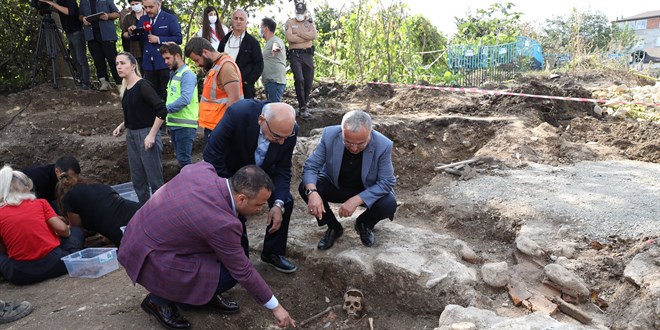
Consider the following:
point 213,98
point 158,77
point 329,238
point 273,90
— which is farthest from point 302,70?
point 329,238

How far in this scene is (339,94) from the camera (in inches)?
360

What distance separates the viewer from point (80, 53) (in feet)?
23.8

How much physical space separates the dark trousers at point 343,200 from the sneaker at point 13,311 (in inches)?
81.6

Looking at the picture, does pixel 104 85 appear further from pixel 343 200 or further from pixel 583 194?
pixel 583 194

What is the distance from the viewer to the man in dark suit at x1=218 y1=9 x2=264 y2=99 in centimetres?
559

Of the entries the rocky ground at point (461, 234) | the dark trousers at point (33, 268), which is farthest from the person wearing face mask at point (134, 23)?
the dark trousers at point (33, 268)

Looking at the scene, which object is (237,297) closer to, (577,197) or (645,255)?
(645,255)

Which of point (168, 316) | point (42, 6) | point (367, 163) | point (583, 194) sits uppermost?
point (42, 6)

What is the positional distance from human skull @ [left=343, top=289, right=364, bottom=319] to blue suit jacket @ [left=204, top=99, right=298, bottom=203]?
0.83 meters

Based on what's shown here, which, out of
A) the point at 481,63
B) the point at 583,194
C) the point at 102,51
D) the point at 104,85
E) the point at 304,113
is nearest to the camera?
the point at 583,194

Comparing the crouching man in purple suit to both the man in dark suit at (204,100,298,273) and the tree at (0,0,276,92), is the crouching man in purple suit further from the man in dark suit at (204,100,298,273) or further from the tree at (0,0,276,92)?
the tree at (0,0,276,92)

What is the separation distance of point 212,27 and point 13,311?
168 inches

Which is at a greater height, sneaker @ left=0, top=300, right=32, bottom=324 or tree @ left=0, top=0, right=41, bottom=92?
tree @ left=0, top=0, right=41, bottom=92

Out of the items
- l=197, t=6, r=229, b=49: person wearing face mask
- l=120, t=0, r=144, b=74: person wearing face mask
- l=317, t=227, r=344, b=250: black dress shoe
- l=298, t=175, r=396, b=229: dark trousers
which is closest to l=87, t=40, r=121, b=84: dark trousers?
l=120, t=0, r=144, b=74: person wearing face mask
